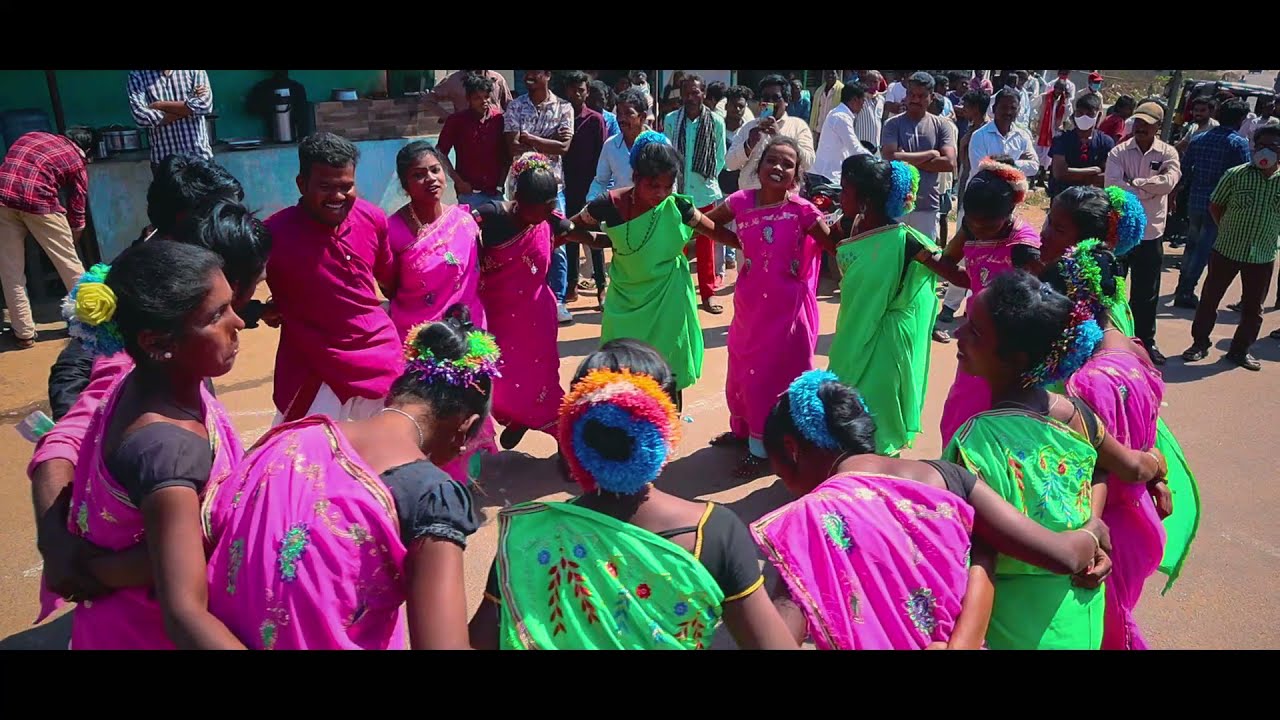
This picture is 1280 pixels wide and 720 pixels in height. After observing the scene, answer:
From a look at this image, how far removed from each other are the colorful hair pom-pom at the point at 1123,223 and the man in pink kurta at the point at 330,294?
294cm

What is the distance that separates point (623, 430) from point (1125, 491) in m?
1.85

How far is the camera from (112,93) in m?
8.41

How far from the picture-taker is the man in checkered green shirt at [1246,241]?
672 centimetres

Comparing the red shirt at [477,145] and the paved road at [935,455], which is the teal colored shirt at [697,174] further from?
the red shirt at [477,145]

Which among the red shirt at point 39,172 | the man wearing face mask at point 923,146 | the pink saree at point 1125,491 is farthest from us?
the man wearing face mask at point 923,146

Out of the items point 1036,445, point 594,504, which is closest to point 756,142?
point 1036,445

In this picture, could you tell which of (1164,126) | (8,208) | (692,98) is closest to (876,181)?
(692,98)

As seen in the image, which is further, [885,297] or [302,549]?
[885,297]

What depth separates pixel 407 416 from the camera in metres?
2.32

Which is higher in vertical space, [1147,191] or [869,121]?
[869,121]

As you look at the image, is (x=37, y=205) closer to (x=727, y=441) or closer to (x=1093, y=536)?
(x=727, y=441)

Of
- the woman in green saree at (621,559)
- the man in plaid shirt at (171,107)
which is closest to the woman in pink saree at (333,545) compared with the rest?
the woman in green saree at (621,559)

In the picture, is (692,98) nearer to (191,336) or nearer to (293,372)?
(293,372)

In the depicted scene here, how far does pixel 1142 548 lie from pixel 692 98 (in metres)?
6.61
